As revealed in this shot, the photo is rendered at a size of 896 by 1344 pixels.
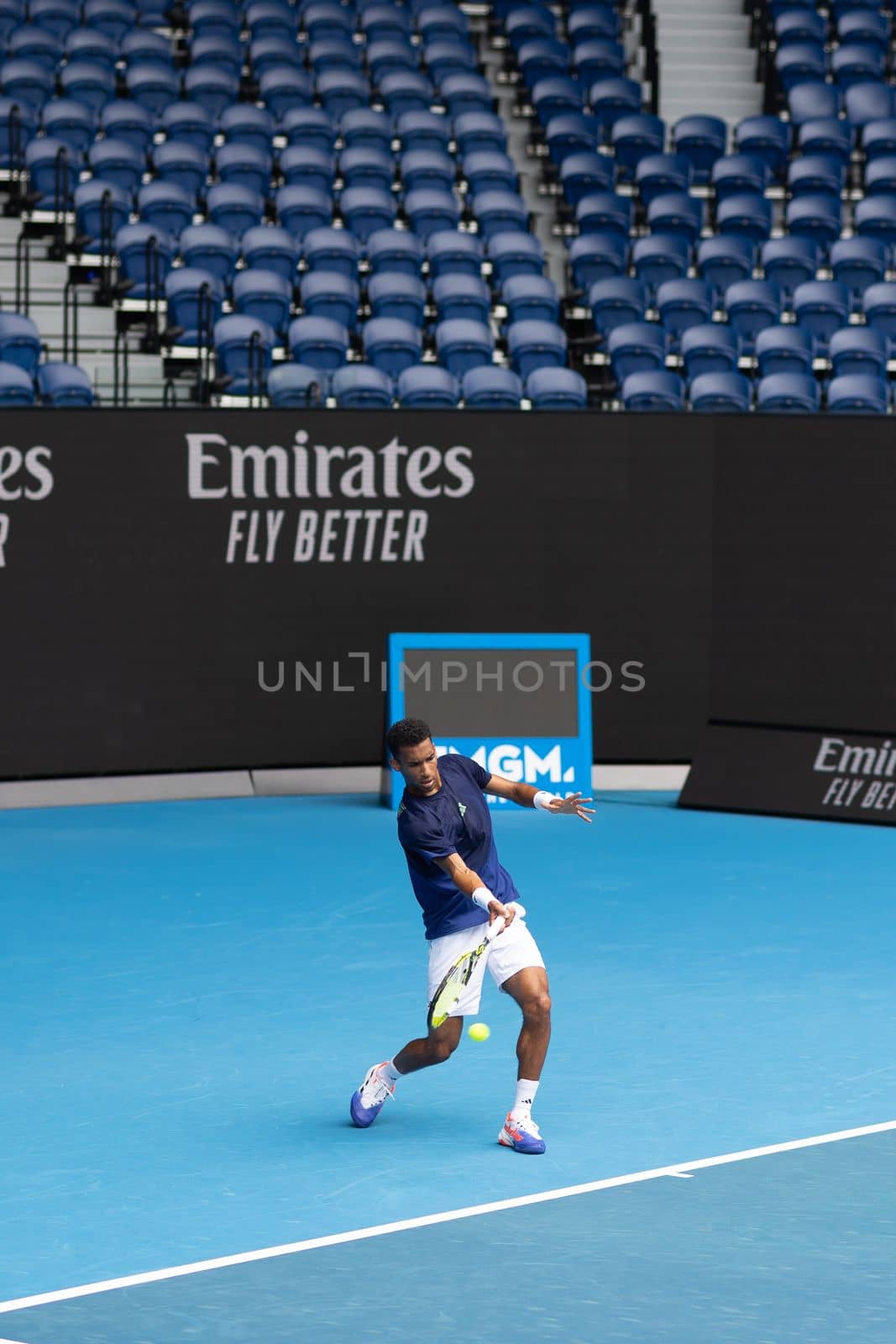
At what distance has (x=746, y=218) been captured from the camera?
2517 cm

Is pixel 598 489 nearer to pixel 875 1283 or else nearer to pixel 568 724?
pixel 568 724

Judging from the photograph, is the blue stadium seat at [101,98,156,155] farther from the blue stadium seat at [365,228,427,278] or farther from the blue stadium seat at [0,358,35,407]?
the blue stadium seat at [0,358,35,407]

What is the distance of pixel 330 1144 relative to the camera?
27.2 ft

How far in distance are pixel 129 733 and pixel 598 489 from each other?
15.5 feet

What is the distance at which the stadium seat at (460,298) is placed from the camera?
22.2 m

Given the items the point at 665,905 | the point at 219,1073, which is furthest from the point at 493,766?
the point at 219,1073

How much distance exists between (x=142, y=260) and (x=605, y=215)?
6041 millimetres

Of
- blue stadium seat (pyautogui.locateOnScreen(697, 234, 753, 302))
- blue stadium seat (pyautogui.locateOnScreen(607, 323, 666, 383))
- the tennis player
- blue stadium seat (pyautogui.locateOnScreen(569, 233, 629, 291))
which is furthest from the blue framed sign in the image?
the tennis player

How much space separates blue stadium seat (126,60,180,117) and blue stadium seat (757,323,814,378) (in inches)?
318

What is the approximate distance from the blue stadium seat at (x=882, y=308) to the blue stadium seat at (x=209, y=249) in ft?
23.0

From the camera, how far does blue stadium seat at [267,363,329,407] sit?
19.8 m

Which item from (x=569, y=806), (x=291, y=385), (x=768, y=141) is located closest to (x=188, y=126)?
(x=291, y=385)

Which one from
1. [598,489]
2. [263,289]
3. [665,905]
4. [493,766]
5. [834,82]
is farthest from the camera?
[834,82]

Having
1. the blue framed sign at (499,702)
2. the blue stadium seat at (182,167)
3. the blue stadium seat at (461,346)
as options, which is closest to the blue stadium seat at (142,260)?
the blue stadium seat at (182,167)
